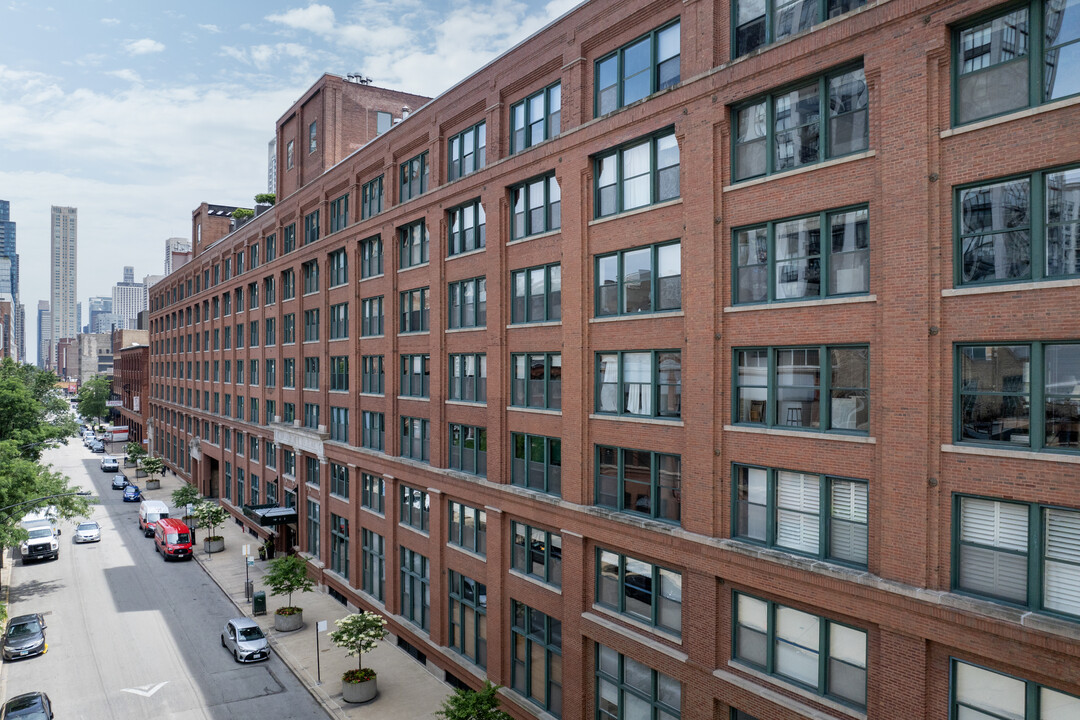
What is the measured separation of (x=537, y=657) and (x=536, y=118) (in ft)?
58.7

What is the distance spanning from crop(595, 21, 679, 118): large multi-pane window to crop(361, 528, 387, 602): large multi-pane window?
22373 mm

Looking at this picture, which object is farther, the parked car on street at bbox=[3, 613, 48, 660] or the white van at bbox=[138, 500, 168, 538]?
the white van at bbox=[138, 500, 168, 538]

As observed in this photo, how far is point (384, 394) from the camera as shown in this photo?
1324 inches

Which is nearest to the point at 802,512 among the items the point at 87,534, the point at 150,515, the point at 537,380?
the point at 537,380

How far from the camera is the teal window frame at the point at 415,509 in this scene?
30.2 meters

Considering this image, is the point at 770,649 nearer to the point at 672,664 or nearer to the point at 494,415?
the point at 672,664

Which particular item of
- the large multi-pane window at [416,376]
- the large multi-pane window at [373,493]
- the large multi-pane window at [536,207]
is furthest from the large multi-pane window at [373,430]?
the large multi-pane window at [536,207]

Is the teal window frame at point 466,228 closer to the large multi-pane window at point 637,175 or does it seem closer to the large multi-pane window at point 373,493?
the large multi-pane window at point 637,175

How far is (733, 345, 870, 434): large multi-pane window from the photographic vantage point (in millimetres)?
14828

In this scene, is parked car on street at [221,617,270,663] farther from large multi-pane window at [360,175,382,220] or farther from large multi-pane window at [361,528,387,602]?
large multi-pane window at [360,175,382,220]

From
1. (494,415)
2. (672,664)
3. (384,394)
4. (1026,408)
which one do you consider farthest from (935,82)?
(384,394)

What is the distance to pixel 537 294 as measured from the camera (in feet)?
77.7

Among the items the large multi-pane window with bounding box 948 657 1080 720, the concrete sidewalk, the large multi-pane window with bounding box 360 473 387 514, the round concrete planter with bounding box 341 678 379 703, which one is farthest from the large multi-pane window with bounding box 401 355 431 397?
the large multi-pane window with bounding box 948 657 1080 720

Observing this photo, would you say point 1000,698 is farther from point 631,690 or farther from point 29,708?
point 29,708
